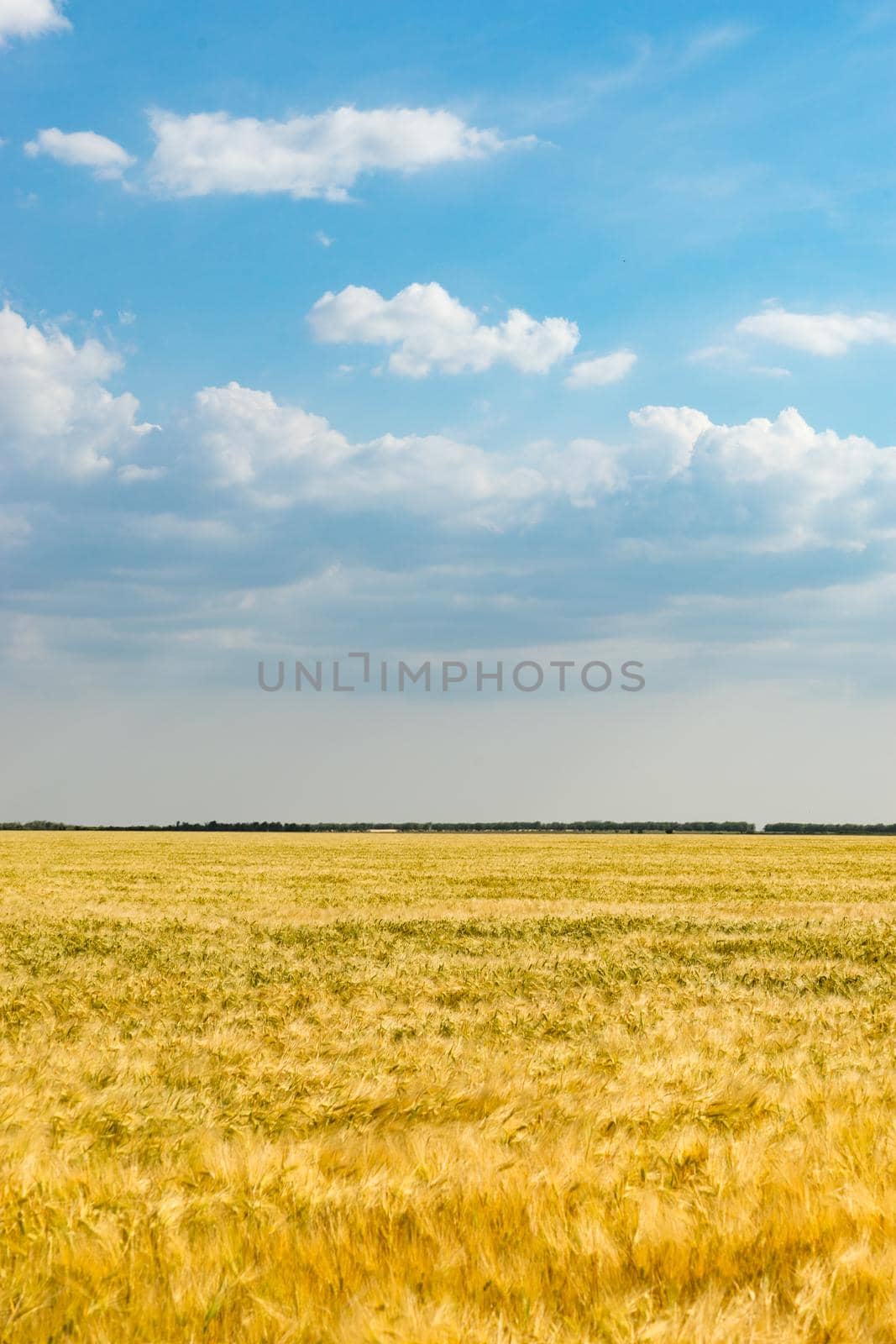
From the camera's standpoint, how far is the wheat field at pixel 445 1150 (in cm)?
355

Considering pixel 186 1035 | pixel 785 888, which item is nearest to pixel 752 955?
pixel 186 1035

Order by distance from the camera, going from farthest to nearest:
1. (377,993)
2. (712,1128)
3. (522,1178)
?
1. (377,993)
2. (712,1128)
3. (522,1178)

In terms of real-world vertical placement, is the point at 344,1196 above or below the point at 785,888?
above

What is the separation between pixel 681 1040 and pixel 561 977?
12.9 ft

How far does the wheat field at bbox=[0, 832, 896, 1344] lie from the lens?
355 cm

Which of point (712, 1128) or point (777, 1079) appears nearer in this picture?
point (712, 1128)

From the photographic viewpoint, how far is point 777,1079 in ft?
22.6

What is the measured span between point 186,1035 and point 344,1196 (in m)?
4.36

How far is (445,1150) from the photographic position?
5191 mm

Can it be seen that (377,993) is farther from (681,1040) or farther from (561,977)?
(681,1040)

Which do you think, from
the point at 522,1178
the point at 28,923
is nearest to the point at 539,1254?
the point at 522,1178

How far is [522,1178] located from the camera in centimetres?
474

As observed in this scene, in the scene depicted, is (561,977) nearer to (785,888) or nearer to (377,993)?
(377,993)

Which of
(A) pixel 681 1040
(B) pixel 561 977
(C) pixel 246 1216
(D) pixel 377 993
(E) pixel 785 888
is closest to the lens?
(C) pixel 246 1216
